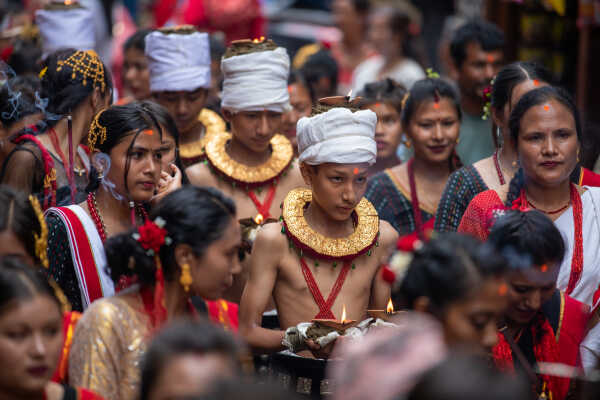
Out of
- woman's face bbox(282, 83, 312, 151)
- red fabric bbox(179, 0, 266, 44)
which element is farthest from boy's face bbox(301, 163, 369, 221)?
red fabric bbox(179, 0, 266, 44)

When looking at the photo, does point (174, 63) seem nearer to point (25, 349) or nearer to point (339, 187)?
point (339, 187)

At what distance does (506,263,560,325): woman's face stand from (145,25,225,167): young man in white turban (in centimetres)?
273

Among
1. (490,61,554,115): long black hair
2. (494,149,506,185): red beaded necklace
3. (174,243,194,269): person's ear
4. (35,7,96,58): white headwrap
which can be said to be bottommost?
(174,243,194,269): person's ear

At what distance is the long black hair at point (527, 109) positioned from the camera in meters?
3.93

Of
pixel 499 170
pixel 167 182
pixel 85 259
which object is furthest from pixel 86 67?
pixel 499 170

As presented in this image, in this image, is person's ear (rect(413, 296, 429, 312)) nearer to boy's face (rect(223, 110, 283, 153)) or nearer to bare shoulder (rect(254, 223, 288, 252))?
bare shoulder (rect(254, 223, 288, 252))

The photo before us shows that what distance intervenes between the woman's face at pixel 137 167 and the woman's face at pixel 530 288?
1725 millimetres

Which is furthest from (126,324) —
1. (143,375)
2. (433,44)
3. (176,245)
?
(433,44)

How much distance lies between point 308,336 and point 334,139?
0.94 metres

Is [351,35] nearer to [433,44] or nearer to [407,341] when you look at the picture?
[433,44]

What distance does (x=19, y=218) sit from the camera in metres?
3.20

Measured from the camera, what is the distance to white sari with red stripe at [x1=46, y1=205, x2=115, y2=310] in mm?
3678

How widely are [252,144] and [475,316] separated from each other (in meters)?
2.44

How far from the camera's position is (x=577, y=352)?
333 cm
